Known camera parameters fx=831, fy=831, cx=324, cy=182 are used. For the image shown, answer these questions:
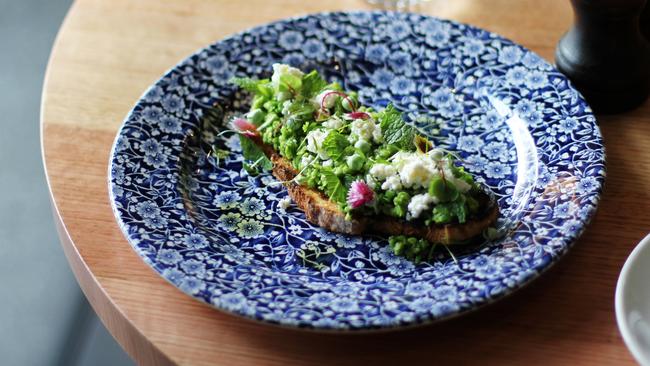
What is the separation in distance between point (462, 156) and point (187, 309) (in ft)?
2.21

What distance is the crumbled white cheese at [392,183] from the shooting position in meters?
1.46

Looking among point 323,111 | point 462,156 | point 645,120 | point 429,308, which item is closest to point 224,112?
point 323,111

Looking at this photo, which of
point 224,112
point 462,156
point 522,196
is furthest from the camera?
point 224,112

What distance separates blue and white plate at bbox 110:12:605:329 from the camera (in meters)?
1.36

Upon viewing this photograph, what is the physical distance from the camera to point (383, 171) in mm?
1476

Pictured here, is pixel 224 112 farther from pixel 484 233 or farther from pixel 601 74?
pixel 601 74

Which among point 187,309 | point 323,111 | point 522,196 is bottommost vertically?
point 187,309

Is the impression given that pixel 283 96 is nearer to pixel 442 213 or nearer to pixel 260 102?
pixel 260 102

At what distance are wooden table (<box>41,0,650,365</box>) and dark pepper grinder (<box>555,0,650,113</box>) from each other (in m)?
0.06

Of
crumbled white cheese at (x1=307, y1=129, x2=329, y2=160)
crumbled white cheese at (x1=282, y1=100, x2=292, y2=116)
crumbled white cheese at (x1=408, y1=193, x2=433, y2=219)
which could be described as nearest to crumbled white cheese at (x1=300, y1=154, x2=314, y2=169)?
crumbled white cheese at (x1=307, y1=129, x2=329, y2=160)

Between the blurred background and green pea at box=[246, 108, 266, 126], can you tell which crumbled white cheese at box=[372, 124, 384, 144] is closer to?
green pea at box=[246, 108, 266, 126]

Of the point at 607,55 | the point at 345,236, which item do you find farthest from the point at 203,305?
the point at 607,55

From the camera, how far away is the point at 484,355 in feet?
4.33

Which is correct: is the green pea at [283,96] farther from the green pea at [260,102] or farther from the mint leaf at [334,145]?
the mint leaf at [334,145]
